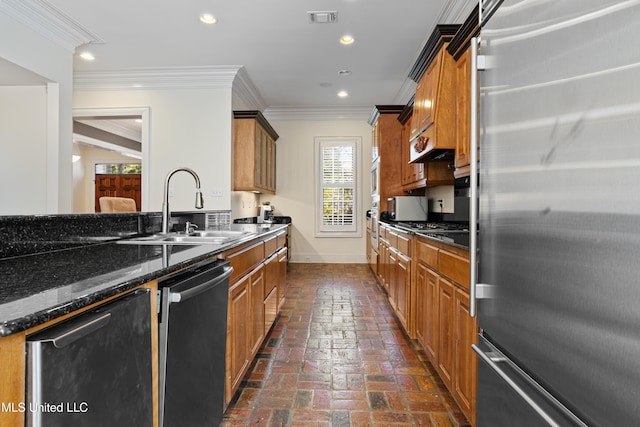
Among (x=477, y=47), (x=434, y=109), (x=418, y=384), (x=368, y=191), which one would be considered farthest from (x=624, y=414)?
(x=368, y=191)

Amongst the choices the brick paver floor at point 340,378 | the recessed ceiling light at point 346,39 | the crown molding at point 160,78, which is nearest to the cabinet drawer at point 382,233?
the brick paver floor at point 340,378

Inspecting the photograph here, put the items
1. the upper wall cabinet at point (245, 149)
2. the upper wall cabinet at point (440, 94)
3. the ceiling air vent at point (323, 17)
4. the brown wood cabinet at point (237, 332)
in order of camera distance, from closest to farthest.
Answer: the brown wood cabinet at point (237, 332) → the upper wall cabinet at point (440, 94) → the ceiling air vent at point (323, 17) → the upper wall cabinet at point (245, 149)

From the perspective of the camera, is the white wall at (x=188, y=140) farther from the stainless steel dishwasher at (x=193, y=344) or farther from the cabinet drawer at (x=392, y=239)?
the stainless steel dishwasher at (x=193, y=344)

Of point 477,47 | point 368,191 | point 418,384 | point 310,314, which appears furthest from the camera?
point 368,191

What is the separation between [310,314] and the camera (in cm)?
357

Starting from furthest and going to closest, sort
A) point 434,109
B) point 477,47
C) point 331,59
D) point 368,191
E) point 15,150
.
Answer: point 368,191
point 331,59
point 15,150
point 434,109
point 477,47

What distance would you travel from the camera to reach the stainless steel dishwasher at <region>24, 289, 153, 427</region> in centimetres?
68

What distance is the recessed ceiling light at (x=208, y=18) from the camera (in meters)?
3.37

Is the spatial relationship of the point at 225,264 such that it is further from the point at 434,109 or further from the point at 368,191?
the point at 368,191

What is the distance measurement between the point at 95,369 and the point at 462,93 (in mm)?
2415

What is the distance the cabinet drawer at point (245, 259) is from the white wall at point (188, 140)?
2454 millimetres

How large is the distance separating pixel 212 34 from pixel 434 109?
2.59 meters

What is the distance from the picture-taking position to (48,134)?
11.8ft

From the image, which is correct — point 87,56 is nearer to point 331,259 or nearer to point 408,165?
point 408,165
